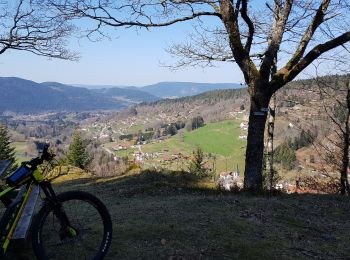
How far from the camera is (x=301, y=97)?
733 inches

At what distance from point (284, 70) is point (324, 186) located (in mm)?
10595

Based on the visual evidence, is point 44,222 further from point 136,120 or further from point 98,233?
point 136,120

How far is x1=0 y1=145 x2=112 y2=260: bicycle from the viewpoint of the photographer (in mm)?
3749

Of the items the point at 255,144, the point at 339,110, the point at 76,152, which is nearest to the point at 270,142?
the point at 339,110

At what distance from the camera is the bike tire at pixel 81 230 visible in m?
4.13

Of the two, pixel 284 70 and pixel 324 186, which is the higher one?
pixel 284 70

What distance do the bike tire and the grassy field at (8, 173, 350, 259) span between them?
288 millimetres

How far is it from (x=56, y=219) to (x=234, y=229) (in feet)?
10.1

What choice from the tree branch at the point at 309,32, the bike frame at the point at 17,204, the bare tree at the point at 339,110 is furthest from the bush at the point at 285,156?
the bike frame at the point at 17,204

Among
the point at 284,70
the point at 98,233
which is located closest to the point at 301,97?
the point at 284,70

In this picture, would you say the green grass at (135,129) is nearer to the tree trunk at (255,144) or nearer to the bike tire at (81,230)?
the tree trunk at (255,144)

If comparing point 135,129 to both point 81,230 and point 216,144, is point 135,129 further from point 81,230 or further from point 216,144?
point 81,230

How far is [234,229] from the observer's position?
6.16 meters

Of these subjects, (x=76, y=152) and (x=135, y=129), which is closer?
(x=76, y=152)
